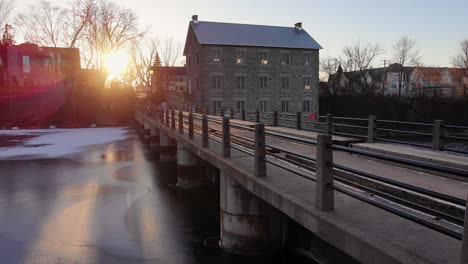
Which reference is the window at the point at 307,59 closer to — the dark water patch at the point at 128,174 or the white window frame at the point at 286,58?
the white window frame at the point at 286,58

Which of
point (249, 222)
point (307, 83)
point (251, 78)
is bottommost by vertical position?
point (249, 222)

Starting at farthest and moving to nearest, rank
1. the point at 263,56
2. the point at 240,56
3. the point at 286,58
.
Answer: the point at 286,58, the point at 263,56, the point at 240,56

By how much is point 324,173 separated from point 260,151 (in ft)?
6.53

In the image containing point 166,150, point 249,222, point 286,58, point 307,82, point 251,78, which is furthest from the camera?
point 307,82

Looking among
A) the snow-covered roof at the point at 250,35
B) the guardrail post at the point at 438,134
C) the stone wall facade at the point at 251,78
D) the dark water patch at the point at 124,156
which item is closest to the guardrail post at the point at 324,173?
the guardrail post at the point at 438,134

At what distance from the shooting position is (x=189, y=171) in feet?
48.5

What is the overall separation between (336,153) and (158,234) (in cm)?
512

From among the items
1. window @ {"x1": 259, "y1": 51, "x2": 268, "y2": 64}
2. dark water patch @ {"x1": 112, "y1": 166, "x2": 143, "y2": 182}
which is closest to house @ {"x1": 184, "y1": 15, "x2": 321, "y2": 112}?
window @ {"x1": 259, "y1": 51, "x2": 268, "y2": 64}

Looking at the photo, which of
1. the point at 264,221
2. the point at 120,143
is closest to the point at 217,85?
the point at 120,143

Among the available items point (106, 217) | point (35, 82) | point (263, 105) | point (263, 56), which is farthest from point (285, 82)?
point (106, 217)

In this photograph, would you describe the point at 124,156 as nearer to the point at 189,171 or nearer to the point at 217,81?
the point at 189,171

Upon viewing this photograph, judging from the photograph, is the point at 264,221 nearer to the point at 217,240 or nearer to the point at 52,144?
the point at 217,240

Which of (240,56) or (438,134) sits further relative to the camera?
(240,56)

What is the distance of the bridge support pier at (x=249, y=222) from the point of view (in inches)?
314
